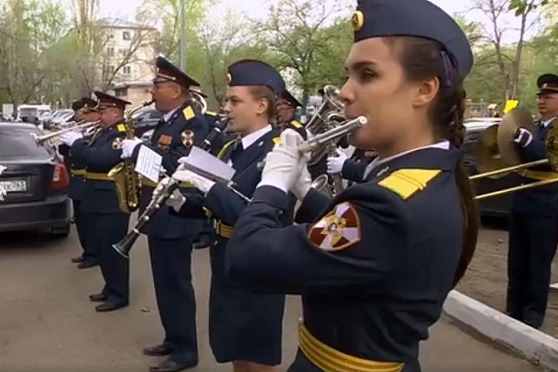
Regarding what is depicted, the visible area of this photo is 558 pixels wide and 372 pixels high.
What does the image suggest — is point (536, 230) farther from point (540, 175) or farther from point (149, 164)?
point (149, 164)

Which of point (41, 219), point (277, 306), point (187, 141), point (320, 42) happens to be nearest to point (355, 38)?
point (277, 306)

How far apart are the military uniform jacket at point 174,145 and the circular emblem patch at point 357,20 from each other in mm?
2830

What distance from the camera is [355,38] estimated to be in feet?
5.27

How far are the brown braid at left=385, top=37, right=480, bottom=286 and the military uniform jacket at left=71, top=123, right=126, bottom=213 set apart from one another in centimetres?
435

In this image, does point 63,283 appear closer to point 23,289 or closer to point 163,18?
point 23,289

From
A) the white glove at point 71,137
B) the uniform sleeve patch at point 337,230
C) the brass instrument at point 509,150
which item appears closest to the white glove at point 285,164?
the uniform sleeve patch at point 337,230

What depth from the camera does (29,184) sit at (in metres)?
7.70

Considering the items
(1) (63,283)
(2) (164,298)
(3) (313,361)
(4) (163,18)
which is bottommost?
(1) (63,283)

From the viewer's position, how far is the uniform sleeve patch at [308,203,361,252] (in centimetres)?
144

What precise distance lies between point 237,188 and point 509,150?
2458 mm

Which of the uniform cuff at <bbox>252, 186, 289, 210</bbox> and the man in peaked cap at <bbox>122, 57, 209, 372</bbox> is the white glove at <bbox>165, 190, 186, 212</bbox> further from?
the uniform cuff at <bbox>252, 186, 289, 210</bbox>

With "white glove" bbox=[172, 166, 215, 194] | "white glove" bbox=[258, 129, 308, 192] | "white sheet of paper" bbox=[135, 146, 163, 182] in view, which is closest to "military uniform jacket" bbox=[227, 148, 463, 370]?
"white glove" bbox=[258, 129, 308, 192]

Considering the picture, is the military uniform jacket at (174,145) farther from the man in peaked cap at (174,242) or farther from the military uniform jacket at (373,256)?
the military uniform jacket at (373,256)

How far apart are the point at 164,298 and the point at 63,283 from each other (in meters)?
2.46
